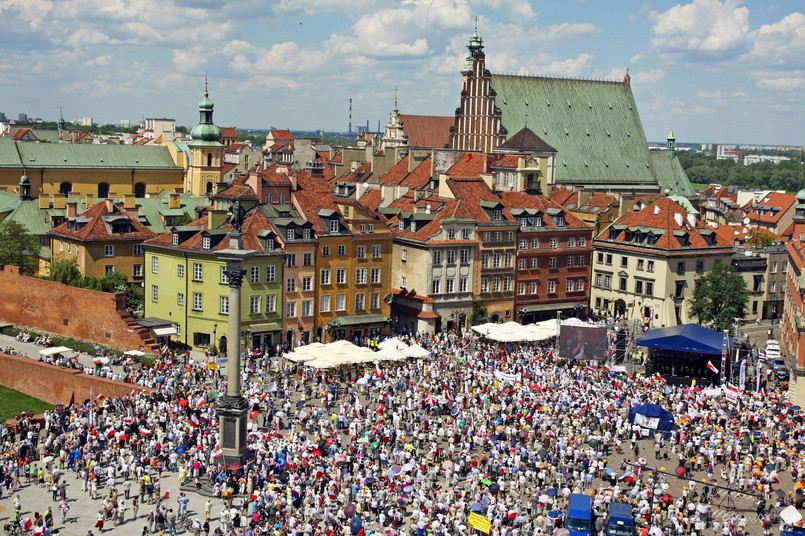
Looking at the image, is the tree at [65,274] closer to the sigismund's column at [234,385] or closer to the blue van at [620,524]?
the sigismund's column at [234,385]

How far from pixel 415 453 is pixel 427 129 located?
100294mm

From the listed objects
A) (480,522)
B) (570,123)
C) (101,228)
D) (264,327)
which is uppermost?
(570,123)

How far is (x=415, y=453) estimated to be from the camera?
4325cm

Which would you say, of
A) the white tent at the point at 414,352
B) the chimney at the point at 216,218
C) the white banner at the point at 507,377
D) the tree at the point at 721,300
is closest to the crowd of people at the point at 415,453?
the white banner at the point at 507,377

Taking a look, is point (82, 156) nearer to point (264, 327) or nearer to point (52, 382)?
point (264, 327)

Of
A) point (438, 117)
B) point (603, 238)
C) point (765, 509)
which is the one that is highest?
point (438, 117)

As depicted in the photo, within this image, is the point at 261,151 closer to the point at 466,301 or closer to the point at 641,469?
the point at 466,301

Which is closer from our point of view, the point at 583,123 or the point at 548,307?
the point at 548,307

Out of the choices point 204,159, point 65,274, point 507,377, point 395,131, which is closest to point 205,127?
point 204,159

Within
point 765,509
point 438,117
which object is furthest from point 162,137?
point 765,509

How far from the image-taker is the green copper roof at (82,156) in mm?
109250

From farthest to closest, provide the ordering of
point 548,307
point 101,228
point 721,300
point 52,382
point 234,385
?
point 548,307 → point 101,228 → point 721,300 → point 52,382 → point 234,385

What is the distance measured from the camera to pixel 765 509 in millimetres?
39281

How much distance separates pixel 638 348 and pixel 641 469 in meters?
23.5
